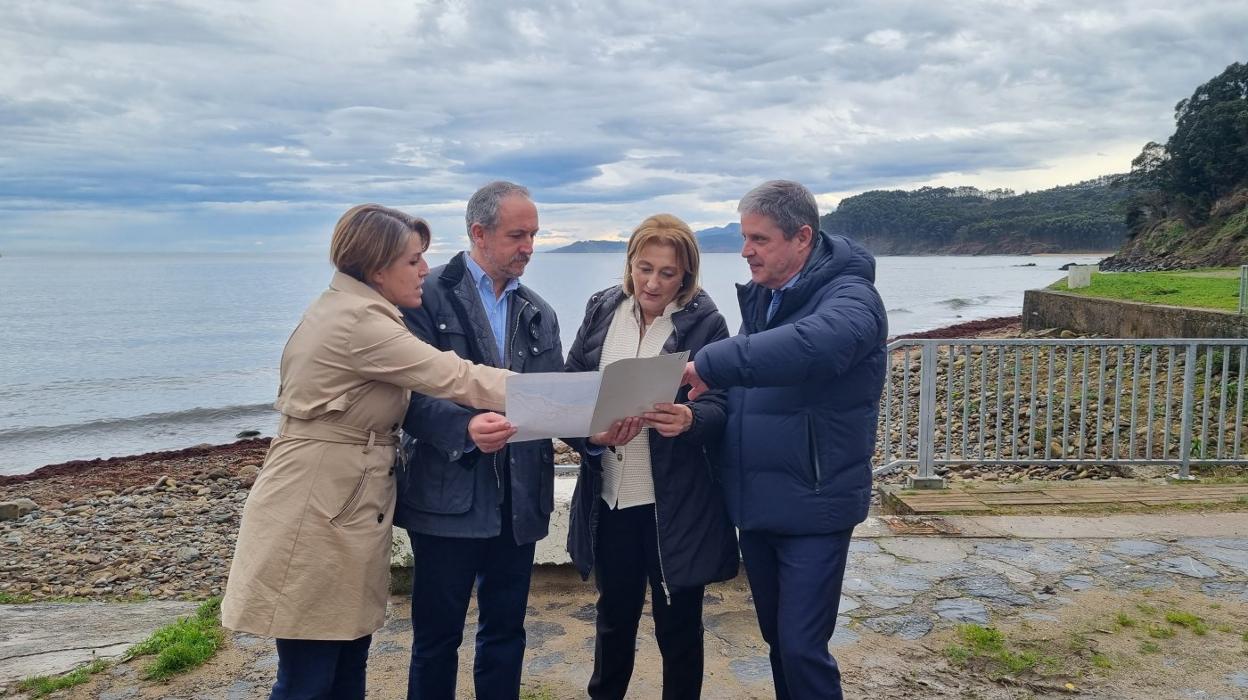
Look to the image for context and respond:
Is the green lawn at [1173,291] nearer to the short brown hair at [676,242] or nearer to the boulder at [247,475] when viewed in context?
the short brown hair at [676,242]

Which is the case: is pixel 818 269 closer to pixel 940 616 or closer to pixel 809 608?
pixel 809 608

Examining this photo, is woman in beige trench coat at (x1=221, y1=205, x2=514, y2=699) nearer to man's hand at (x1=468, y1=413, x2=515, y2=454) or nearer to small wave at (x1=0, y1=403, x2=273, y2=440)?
man's hand at (x1=468, y1=413, x2=515, y2=454)

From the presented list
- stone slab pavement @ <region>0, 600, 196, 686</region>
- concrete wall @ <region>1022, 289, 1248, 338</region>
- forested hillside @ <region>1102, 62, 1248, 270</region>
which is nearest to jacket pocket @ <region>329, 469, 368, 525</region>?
stone slab pavement @ <region>0, 600, 196, 686</region>

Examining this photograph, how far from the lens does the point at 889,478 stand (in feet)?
34.3

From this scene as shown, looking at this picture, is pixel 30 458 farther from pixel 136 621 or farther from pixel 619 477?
pixel 619 477

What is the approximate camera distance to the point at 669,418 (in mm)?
2863

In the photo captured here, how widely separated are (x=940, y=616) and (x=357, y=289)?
3272 mm

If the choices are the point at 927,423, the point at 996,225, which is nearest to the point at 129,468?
the point at 927,423

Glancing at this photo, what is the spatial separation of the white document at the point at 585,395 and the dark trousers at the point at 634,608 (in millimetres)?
560

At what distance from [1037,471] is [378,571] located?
9.65 metres

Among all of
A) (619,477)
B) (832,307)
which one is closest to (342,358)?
(619,477)

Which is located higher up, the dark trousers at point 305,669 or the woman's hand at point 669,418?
the woman's hand at point 669,418

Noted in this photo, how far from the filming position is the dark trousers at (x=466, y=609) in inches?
115

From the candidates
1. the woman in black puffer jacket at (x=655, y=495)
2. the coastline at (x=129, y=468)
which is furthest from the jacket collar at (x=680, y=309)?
the coastline at (x=129, y=468)
